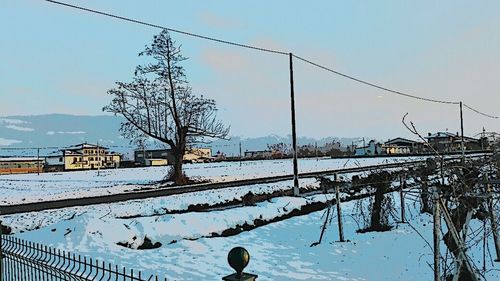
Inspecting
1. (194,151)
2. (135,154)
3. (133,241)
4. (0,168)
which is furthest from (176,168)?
(135,154)

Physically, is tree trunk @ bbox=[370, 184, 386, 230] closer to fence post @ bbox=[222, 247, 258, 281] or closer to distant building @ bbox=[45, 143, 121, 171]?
fence post @ bbox=[222, 247, 258, 281]

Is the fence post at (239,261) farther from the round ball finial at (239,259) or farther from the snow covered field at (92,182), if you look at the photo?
the snow covered field at (92,182)

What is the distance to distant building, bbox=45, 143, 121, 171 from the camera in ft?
237

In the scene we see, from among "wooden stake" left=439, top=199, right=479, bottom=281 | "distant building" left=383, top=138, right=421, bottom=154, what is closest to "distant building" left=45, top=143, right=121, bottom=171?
"distant building" left=383, top=138, right=421, bottom=154

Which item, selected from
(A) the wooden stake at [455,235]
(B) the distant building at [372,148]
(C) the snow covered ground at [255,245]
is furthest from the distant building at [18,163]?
(A) the wooden stake at [455,235]

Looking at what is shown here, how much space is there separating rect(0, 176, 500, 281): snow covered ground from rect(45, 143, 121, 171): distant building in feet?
208

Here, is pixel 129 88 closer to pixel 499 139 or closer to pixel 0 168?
pixel 499 139

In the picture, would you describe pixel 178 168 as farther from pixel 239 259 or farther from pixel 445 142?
pixel 239 259

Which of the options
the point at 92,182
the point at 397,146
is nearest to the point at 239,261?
the point at 92,182

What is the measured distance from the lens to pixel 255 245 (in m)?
9.20

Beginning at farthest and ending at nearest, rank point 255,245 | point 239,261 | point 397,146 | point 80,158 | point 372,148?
point 397,146 → point 80,158 → point 372,148 → point 255,245 → point 239,261

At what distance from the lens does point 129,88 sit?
27.1 m

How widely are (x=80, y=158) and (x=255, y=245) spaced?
7052 centimetres

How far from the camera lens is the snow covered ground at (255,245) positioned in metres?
7.11
